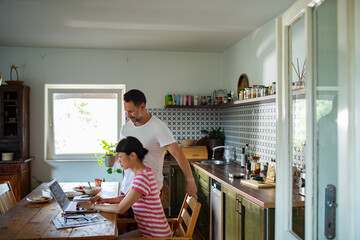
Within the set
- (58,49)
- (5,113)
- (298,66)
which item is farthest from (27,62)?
(298,66)

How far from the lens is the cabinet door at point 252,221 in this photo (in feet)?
7.72

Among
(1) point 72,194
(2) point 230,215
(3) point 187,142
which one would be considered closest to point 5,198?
(1) point 72,194

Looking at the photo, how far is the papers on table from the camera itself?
2.04 meters

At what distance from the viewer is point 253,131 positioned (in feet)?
13.8

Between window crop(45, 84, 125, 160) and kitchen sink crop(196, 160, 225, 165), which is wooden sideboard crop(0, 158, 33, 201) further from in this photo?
kitchen sink crop(196, 160, 225, 165)

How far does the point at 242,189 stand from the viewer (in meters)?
2.79

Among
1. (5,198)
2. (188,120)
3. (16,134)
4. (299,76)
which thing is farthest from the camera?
(188,120)

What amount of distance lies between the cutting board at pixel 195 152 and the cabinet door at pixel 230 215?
1.77 metres

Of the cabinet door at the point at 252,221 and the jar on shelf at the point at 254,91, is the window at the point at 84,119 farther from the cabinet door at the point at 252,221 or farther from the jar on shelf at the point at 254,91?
the cabinet door at the point at 252,221

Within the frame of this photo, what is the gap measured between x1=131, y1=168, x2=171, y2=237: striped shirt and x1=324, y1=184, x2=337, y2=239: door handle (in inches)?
43.9

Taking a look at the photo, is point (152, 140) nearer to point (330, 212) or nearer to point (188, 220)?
point (188, 220)

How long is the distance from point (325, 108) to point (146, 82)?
13.7 feet

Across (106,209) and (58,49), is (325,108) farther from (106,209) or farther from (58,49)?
(58,49)

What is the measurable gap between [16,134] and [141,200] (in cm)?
350
